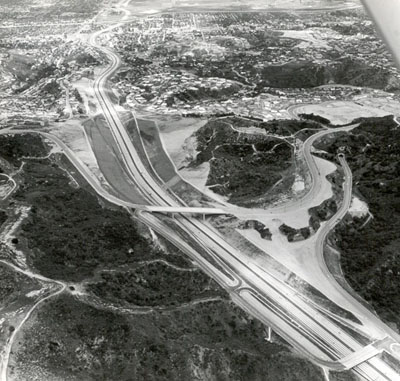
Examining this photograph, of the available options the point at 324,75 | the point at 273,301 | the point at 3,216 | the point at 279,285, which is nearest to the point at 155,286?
the point at 273,301

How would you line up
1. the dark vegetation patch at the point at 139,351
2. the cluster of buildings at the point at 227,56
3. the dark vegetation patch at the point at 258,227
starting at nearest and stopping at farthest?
the dark vegetation patch at the point at 139,351 → the dark vegetation patch at the point at 258,227 → the cluster of buildings at the point at 227,56

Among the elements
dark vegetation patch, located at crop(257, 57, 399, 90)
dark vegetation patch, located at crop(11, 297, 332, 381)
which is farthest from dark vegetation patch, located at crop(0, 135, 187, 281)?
dark vegetation patch, located at crop(257, 57, 399, 90)

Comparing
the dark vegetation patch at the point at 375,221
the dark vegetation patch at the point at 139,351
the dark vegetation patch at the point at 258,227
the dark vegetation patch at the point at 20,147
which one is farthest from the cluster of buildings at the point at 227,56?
the dark vegetation patch at the point at 139,351

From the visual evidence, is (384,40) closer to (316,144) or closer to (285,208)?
(285,208)

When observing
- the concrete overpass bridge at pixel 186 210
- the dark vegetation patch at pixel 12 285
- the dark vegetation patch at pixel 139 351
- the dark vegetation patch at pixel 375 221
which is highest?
the dark vegetation patch at pixel 12 285

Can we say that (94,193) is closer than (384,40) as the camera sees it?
No

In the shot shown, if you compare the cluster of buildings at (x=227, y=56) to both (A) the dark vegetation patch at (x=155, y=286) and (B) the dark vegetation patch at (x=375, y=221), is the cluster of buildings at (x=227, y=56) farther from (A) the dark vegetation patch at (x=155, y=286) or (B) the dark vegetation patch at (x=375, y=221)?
(A) the dark vegetation patch at (x=155, y=286)

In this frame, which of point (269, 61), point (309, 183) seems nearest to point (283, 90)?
point (269, 61)
